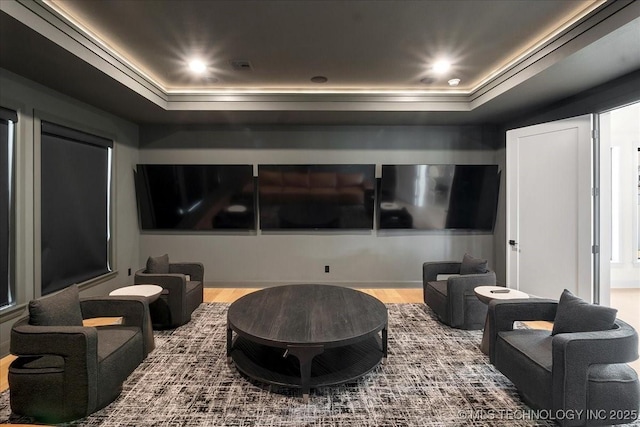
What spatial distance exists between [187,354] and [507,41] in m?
4.24

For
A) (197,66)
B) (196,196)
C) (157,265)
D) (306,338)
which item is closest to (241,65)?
(197,66)

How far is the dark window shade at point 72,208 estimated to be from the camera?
3342 millimetres

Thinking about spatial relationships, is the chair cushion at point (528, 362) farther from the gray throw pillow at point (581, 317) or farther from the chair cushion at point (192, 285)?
the chair cushion at point (192, 285)

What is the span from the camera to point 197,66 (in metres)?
Answer: 3.41

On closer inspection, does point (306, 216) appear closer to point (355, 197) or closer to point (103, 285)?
point (355, 197)

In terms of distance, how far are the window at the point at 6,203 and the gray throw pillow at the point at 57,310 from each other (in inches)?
46.8

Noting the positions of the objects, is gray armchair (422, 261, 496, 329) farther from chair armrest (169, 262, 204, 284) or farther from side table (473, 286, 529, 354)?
chair armrest (169, 262, 204, 284)

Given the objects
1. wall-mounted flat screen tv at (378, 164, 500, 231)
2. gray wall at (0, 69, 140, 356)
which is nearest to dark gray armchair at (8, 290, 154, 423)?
gray wall at (0, 69, 140, 356)

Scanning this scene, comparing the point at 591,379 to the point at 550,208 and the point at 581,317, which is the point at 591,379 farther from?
the point at 550,208

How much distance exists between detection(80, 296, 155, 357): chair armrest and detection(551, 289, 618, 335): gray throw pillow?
326 cm

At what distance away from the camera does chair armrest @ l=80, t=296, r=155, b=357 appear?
257 cm

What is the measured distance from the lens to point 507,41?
2.90 m

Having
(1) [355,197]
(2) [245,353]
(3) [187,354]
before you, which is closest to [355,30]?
(1) [355,197]

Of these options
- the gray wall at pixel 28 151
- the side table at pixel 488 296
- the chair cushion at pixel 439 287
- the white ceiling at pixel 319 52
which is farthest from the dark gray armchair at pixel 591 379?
the gray wall at pixel 28 151
